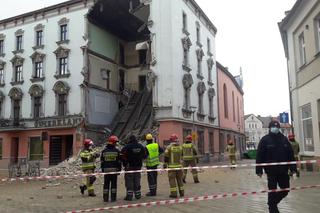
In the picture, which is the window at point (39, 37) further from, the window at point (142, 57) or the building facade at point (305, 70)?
the building facade at point (305, 70)

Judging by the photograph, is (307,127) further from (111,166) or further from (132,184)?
(111,166)

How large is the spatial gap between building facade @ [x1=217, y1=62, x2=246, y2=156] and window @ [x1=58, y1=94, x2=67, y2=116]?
55.9ft

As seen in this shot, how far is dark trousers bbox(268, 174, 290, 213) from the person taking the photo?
7523 millimetres

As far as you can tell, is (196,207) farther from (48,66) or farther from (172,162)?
(48,66)

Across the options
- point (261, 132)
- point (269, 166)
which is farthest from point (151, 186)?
point (261, 132)

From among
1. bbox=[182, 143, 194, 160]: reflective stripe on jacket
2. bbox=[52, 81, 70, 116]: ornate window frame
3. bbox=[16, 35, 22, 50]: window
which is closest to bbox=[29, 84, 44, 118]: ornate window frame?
bbox=[52, 81, 70, 116]: ornate window frame

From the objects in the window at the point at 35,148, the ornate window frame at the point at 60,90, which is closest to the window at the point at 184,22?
the ornate window frame at the point at 60,90

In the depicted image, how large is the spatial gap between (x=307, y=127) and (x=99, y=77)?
19.8m

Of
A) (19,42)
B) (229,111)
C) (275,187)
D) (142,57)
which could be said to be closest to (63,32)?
(19,42)

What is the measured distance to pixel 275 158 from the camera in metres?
7.66

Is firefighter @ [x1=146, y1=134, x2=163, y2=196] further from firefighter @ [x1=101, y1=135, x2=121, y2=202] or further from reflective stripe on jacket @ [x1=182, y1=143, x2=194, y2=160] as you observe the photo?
reflective stripe on jacket @ [x1=182, y1=143, x2=194, y2=160]

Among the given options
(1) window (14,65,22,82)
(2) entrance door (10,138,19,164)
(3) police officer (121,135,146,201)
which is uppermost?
(1) window (14,65,22,82)

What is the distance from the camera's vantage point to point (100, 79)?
3412 centimetres

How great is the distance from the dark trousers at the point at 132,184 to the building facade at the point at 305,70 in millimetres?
9466
